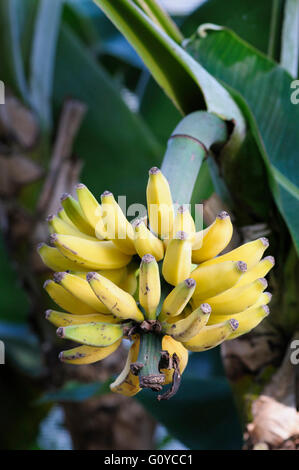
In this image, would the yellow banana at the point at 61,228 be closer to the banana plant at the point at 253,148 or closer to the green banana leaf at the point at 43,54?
the banana plant at the point at 253,148

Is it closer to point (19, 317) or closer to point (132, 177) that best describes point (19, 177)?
point (132, 177)

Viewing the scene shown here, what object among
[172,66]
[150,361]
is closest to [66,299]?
[150,361]

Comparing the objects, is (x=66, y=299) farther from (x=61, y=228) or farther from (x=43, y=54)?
(x=43, y=54)

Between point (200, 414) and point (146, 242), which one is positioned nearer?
point (146, 242)

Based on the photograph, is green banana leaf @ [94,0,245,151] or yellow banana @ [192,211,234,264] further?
green banana leaf @ [94,0,245,151]

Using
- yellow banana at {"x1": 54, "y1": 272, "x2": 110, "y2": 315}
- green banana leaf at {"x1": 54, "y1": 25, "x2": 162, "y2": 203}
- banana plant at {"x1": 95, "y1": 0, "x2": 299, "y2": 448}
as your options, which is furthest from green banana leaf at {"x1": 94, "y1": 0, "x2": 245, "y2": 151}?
green banana leaf at {"x1": 54, "y1": 25, "x2": 162, "y2": 203}

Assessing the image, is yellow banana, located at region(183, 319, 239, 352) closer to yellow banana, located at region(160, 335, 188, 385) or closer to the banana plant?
yellow banana, located at region(160, 335, 188, 385)
